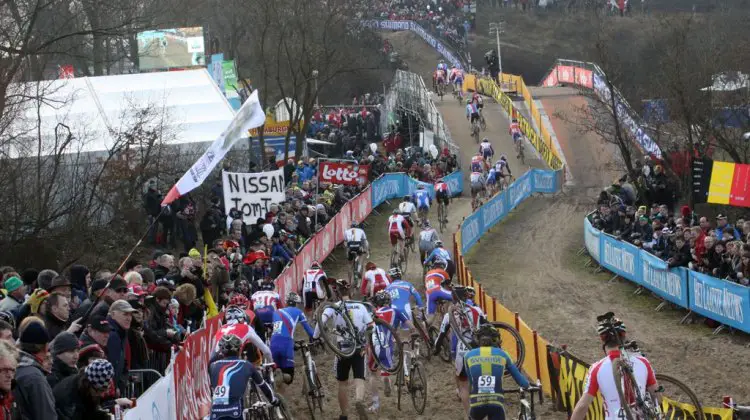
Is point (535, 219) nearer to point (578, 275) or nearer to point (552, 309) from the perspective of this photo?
point (578, 275)

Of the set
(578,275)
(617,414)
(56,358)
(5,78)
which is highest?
(5,78)

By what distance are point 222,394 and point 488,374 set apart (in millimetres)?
2846

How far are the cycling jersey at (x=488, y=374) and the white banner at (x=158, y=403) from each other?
3.26 m

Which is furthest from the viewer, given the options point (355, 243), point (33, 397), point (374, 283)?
point (355, 243)

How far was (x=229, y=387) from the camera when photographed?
1254cm

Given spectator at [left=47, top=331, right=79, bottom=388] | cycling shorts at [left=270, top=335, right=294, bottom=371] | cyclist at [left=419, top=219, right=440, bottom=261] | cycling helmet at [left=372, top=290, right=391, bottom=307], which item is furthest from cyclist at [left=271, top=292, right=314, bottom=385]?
cyclist at [left=419, top=219, right=440, bottom=261]

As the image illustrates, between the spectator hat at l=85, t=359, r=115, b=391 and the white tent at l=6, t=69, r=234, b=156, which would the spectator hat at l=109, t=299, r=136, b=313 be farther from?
the white tent at l=6, t=69, r=234, b=156

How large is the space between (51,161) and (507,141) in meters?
25.8

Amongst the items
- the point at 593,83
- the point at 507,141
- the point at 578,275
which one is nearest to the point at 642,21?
the point at 593,83

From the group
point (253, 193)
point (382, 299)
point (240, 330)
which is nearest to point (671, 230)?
point (253, 193)

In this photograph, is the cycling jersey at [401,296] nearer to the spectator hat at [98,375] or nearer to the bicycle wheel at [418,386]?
the bicycle wheel at [418,386]

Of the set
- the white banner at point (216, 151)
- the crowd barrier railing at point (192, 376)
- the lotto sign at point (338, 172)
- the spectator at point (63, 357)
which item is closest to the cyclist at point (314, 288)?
the crowd barrier railing at point (192, 376)

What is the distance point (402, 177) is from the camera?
135 ft

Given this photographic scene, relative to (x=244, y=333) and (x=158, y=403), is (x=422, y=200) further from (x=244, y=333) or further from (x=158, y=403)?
(x=158, y=403)
